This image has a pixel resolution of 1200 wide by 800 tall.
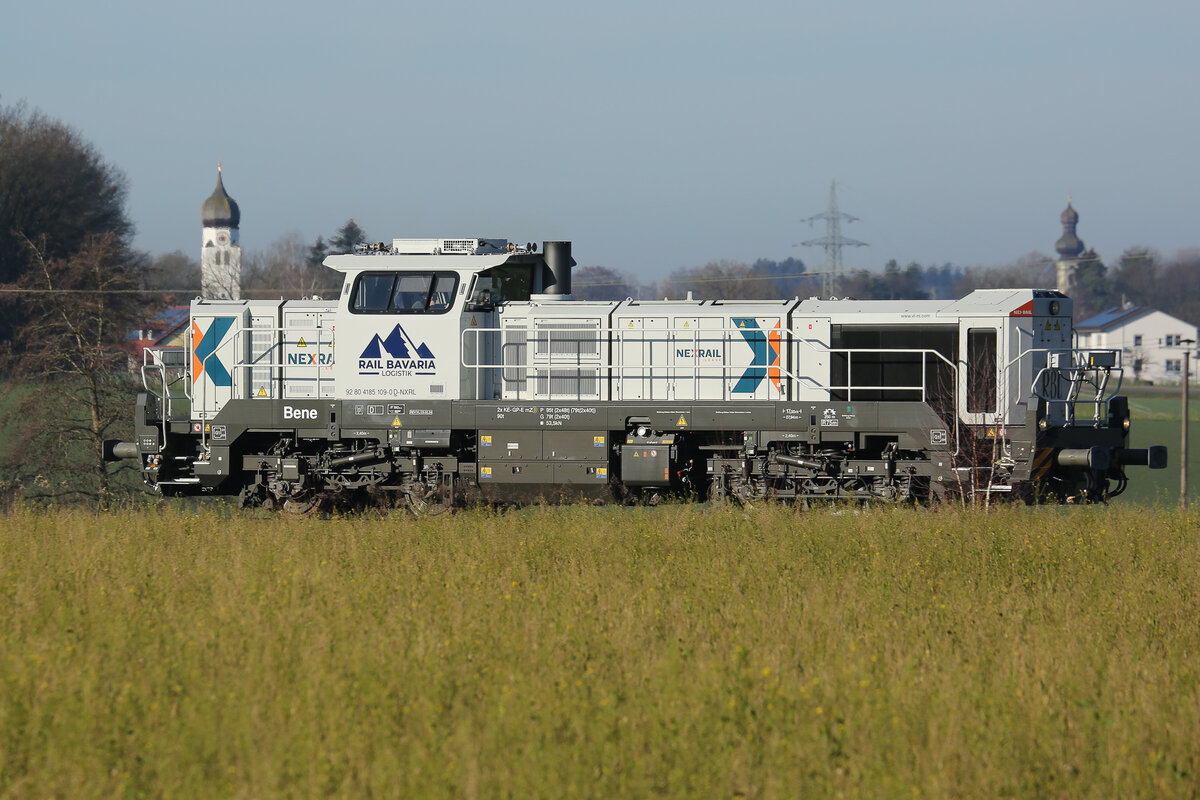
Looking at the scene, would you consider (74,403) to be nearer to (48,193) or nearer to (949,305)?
(949,305)

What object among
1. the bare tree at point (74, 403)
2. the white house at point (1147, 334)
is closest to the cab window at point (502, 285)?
the bare tree at point (74, 403)

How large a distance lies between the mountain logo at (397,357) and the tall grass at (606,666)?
3.62 meters

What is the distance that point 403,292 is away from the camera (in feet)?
53.1

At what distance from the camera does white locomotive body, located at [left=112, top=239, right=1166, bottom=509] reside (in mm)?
15539

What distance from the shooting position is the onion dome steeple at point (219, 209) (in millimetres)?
160000

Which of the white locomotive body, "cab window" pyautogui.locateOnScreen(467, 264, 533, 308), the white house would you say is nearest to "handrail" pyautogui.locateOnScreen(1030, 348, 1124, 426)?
the white locomotive body

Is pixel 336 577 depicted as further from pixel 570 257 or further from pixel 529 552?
pixel 570 257

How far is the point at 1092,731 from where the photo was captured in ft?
22.5

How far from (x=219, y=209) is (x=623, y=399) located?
155 m

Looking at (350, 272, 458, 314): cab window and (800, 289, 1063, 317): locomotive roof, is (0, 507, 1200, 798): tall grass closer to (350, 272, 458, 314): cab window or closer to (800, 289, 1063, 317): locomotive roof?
(800, 289, 1063, 317): locomotive roof

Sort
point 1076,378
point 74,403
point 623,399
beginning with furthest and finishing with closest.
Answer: point 74,403 → point 623,399 → point 1076,378

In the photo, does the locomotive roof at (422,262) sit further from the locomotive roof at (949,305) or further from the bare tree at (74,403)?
the bare tree at (74,403)

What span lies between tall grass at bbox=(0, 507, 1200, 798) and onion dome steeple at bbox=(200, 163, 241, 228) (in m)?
156

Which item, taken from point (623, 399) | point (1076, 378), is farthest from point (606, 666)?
point (1076, 378)
